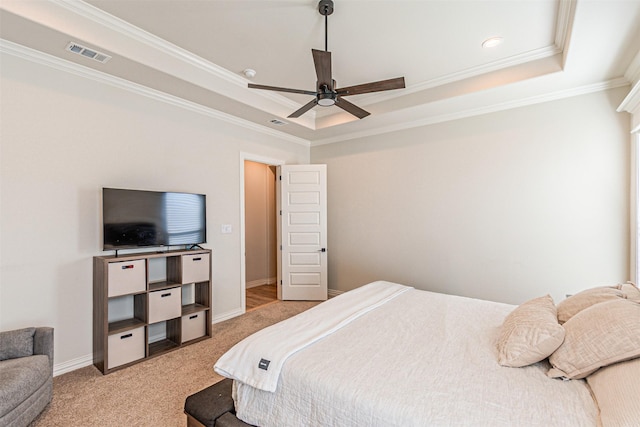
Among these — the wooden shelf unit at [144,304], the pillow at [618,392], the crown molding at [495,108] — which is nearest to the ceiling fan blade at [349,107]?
the crown molding at [495,108]

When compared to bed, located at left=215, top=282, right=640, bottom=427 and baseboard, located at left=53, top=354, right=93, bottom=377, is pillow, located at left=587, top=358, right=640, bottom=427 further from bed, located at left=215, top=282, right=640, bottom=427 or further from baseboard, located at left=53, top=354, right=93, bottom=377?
baseboard, located at left=53, top=354, right=93, bottom=377

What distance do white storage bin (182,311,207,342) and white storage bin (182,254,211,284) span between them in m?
0.39

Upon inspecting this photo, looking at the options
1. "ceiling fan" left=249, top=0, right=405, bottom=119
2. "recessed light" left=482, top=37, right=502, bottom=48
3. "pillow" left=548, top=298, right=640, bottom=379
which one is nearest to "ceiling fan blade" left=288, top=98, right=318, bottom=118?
"ceiling fan" left=249, top=0, right=405, bottom=119

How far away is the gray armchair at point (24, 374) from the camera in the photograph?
68.6 inches

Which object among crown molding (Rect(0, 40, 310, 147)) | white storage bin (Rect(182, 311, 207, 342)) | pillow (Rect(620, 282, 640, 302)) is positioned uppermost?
crown molding (Rect(0, 40, 310, 147))

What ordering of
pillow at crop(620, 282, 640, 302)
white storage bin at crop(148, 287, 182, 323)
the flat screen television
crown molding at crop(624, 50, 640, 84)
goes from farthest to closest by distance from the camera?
white storage bin at crop(148, 287, 182, 323) → the flat screen television → crown molding at crop(624, 50, 640, 84) → pillow at crop(620, 282, 640, 302)

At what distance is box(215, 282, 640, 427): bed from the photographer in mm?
1192

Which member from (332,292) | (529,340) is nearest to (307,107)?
(529,340)

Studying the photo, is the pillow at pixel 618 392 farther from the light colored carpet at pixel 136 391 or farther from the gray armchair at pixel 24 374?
the gray armchair at pixel 24 374

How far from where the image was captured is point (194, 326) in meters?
3.30

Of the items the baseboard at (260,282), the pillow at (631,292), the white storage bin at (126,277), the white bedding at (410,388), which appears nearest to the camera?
the white bedding at (410,388)

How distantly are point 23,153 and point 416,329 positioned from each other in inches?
133

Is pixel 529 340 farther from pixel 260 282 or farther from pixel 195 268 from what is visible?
pixel 260 282

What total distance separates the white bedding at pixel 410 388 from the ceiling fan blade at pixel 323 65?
1.88m
